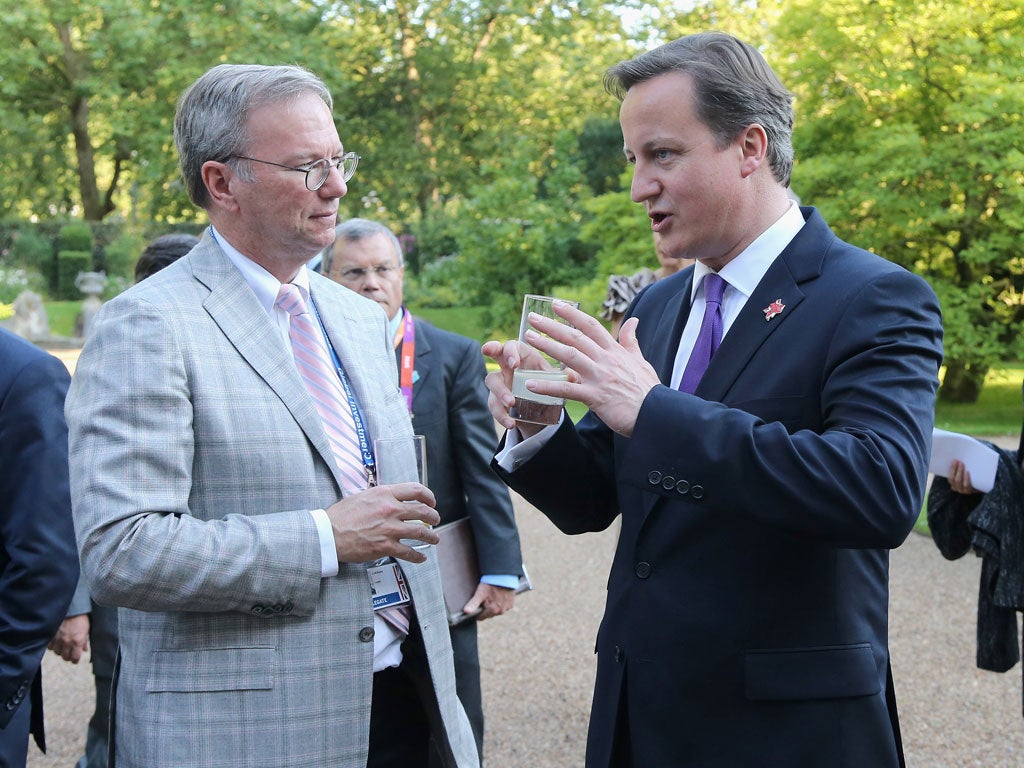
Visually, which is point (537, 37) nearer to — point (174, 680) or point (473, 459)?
point (473, 459)

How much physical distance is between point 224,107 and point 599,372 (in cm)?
115

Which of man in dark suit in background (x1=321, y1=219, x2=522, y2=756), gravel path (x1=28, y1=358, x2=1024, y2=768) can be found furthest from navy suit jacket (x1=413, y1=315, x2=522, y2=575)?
gravel path (x1=28, y1=358, x2=1024, y2=768)

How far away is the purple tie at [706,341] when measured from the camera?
2.40 metres

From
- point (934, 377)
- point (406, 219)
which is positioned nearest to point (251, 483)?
point (934, 377)

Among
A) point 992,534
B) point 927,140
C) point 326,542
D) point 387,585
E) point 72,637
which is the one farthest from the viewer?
point 927,140

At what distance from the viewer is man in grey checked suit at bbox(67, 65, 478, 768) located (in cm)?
229

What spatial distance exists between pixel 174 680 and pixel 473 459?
207cm

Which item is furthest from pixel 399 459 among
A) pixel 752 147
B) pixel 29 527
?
pixel 29 527

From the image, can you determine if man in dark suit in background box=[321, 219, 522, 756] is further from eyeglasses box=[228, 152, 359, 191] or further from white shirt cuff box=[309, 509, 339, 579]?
white shirt cuff box=[309, 509, 339, 579]

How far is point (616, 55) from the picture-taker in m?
24.5

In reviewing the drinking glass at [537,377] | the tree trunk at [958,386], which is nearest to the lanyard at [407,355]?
the drinking glass at [537,377]

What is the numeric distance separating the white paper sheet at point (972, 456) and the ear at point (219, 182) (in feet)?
7.92

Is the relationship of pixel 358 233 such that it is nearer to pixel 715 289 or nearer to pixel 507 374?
pixel 507 374

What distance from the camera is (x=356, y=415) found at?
106 inches
